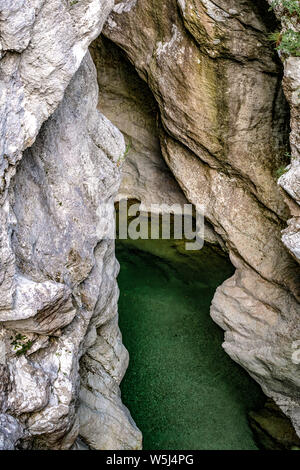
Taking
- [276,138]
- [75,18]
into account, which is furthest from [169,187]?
[75,18]

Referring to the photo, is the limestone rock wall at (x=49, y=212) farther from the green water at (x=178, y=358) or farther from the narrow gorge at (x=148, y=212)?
the green water at (x=178, y=358)

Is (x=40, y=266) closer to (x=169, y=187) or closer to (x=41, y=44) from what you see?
Result: (x=41, y=44)

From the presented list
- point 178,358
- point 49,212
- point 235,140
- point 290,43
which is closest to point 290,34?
point 290,43

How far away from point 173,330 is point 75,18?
5.16m

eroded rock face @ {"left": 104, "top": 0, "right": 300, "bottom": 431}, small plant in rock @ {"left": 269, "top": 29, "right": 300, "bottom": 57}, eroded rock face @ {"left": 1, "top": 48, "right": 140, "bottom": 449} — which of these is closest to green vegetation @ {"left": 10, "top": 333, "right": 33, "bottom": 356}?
eroded rock face @ {"left": 1, "top": 48, "right": 140, "bottom": 449}

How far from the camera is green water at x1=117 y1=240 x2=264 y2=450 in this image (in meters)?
6.36

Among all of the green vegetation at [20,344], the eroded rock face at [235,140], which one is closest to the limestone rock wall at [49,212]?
the green vegetation at [20,344]

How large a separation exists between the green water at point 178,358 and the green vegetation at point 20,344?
122 inches

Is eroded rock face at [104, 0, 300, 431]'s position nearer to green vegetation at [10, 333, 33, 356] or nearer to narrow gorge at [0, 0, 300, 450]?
narrow gorge at [0, 0, 300, 450]

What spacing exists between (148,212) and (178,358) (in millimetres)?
2298

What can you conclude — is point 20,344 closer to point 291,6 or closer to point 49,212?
point 49,212

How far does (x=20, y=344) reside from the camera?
3773mm

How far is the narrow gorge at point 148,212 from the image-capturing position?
11.5ft

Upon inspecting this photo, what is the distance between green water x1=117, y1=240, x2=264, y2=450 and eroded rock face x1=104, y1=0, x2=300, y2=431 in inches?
29.4
